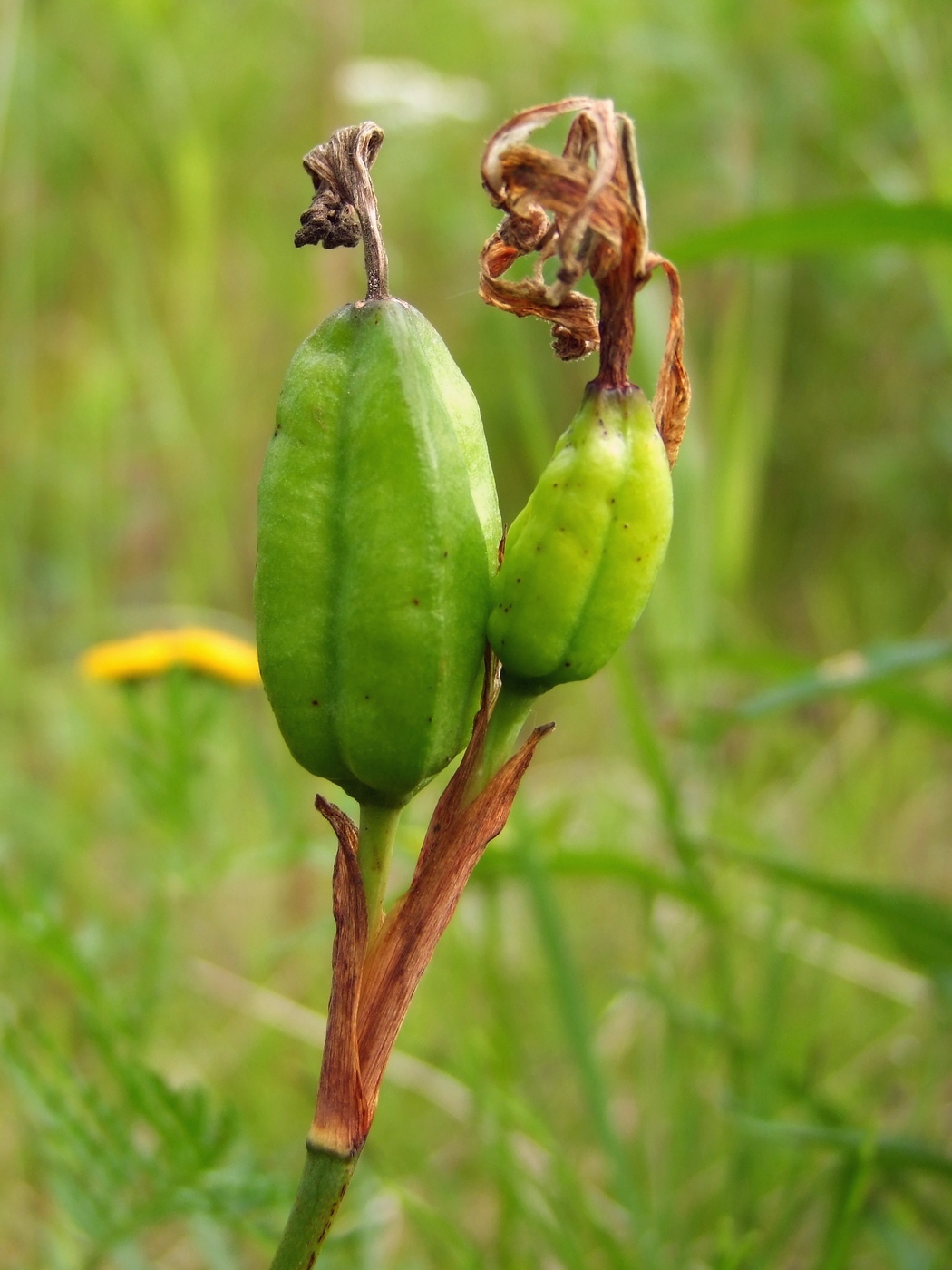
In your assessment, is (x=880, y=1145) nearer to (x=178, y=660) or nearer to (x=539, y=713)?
(x=178, y=660)

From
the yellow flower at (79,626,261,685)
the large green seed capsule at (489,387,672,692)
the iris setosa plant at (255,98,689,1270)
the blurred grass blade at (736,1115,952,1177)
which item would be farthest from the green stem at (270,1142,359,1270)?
the yellow flower at (79,626,261,685)

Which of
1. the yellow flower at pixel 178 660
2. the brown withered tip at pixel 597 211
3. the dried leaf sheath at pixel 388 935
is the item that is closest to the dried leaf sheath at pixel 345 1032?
the dried leaf sheath at pixel 388 935

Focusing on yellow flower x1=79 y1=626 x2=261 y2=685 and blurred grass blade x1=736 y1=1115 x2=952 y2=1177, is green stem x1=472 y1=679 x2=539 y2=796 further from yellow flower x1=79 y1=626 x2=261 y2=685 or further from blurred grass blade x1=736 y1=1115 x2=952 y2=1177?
yellow flower x1=79 y1=626 x2=261 y2=685

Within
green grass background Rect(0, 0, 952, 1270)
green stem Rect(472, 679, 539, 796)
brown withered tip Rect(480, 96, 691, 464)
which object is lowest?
green grass background Rect(0, 0, 952, 1270)

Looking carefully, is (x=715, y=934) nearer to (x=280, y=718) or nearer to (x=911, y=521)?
(x=280, y=718)

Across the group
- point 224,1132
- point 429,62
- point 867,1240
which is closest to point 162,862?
point 224,1132

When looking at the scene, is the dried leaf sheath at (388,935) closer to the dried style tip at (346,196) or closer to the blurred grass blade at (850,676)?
the dried style tip at (346,196)
